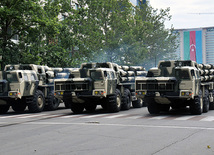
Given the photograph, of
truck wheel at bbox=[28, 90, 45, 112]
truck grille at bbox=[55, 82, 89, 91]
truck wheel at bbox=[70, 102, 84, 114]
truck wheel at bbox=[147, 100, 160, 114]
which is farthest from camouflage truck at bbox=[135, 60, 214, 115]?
truck wheel at bbox=[28, 90, 45, 112]

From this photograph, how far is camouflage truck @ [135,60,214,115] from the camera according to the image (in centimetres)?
1782

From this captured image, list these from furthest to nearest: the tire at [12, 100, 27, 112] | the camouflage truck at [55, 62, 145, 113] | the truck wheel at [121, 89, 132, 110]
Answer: the truck wheel at [121, 89, 132, 110], the tire at [12, 100, 27, 112], the camouflage truck at [55, 62, 145, 113]

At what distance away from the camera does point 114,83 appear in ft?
69.2

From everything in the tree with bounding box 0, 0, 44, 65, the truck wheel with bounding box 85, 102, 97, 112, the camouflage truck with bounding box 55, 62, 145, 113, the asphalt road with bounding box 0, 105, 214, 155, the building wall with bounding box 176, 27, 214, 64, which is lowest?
the asphalt road with bounding box 0, 105, 214, 155

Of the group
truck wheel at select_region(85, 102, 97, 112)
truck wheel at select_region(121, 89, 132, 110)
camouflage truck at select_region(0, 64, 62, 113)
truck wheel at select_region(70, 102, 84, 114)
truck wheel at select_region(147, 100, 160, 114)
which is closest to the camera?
truck wheel at select_region(147, 100, 160, 114)

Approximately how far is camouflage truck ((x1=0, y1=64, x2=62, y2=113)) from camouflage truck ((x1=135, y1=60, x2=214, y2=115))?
243 inches

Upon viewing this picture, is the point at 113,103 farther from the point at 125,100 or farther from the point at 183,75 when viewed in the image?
the point at 183,75

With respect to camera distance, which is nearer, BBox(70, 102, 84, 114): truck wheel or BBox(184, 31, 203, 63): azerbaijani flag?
BBox(70, 102, 84, 114): truck wheel

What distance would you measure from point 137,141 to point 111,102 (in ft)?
32.5

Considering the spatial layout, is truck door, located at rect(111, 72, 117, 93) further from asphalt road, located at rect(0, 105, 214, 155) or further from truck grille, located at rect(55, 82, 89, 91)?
asphalt road, located at rect(0, 105, 214, 155)

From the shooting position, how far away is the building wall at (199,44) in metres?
99.2

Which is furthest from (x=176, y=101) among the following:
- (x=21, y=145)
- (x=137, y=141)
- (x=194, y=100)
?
(x=21, y=145)

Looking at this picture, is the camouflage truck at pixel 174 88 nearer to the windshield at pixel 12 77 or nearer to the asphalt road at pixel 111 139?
the asphalt road at pixel 111 139

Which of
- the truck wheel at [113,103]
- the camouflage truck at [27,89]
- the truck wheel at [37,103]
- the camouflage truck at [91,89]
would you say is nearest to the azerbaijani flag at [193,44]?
the camouflage truck at [27,89]
